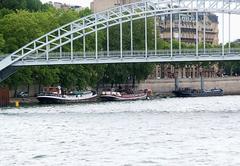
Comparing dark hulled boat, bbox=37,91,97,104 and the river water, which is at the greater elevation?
dark hulled boat, bbox=37,91,97,104

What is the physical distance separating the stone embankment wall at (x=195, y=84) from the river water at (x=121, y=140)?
80926 mm

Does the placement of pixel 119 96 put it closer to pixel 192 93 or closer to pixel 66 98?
pixel 66 98

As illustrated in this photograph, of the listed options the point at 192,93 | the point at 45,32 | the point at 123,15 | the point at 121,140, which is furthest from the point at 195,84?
the point at 121,140

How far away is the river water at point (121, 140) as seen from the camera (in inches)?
1607

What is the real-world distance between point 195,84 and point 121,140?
115058 mm

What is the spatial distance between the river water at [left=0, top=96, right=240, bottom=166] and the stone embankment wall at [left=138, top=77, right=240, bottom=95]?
80926 millimetres

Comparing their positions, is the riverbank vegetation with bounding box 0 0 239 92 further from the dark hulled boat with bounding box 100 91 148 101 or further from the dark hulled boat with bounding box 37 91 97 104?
the dark hulled boat with bounding box 100 91 148 101

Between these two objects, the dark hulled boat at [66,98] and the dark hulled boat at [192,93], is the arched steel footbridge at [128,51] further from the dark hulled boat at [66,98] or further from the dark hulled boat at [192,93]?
the dark hulled boat at [192,93]

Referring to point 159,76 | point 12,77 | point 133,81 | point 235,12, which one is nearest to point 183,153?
point 235,12

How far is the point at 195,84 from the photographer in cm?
16325

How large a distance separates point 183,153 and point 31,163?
7653 millimetres

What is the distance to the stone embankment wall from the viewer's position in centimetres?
15475

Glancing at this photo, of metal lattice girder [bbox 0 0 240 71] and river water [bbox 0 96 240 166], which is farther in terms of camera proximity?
metal lattice girder [bbox 0 0 240 71]

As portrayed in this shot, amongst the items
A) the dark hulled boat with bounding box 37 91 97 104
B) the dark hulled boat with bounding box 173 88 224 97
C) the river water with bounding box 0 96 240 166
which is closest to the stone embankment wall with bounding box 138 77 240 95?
the dark hulled boat with bounding box 173 88 224 97
